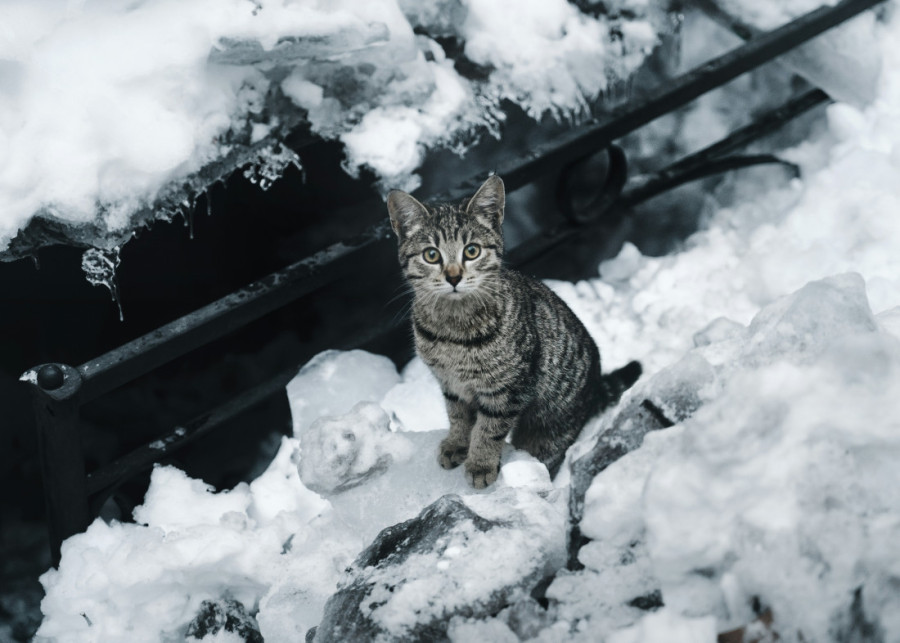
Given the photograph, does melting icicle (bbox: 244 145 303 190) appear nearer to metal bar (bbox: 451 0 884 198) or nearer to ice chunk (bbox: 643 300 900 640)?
metal bar (bbox: 451 0 884 198)

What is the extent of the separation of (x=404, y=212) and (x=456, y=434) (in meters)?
0.71

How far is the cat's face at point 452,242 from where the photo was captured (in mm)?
2412

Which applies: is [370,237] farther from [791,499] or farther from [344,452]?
[791,499]

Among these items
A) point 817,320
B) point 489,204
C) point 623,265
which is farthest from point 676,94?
point 817,320

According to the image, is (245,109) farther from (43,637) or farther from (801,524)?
(801,524)

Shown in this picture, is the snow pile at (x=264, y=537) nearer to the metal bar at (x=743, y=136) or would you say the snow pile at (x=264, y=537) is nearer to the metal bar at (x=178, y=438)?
the metal bar at (x=178, y=438)

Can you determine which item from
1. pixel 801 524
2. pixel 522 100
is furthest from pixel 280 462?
pixel 801 524

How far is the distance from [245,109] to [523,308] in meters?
1.11

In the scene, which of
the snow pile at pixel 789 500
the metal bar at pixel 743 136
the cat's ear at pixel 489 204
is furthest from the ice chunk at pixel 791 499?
the metal bar at pixel 743 136

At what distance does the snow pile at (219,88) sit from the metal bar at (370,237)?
238 mm

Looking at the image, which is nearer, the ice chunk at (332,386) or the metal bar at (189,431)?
the metal bar at (189,431)

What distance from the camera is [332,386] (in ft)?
10.4

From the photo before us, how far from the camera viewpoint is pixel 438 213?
97.9 inches

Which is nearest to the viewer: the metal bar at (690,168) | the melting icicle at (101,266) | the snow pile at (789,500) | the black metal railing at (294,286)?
the snow pile at (789,500)
